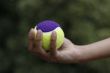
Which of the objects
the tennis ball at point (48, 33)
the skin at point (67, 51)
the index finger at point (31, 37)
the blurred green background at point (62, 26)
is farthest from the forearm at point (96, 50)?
the blurred green background at point (62, 26)

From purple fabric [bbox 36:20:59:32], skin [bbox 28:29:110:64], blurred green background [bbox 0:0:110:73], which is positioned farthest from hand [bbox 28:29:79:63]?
blurred green background [bbox 0:0:110:73]

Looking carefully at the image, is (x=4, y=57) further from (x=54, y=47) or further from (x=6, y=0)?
(x=54, y=47)

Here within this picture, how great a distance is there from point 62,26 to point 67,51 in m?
2.46

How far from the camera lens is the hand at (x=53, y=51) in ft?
7.88

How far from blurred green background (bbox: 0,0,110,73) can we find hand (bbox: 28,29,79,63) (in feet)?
7.68

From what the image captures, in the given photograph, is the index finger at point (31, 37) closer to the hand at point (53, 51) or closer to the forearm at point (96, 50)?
the hand at point (53, 51)

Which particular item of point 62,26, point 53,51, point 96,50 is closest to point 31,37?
point 53,51

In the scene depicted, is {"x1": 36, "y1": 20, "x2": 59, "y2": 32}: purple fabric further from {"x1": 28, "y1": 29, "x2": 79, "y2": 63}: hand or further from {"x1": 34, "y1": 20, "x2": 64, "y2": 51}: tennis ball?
{"x1": 28, "y1": 29, "x2": 79, "y2": 63}: hand

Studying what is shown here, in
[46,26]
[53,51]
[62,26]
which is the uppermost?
[62,26]

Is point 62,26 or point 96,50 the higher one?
point 62,26

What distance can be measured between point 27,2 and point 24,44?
407 mm

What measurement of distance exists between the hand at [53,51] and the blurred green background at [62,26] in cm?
234

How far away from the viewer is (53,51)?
244 cm

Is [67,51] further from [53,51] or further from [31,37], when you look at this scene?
[31,37]
